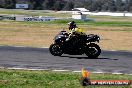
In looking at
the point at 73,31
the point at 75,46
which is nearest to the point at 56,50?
the point at 75,46

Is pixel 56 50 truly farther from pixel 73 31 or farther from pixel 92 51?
pixel 92 51

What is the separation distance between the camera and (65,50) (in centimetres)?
1988

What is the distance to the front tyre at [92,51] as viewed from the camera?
64.5 feet

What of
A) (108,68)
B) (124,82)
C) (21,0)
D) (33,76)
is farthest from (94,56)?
(21,0)

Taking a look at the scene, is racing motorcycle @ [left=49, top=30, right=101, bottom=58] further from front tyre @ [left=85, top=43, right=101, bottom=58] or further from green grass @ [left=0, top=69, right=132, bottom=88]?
green grass @ [left=0, top=69, right=132, bottom=88]

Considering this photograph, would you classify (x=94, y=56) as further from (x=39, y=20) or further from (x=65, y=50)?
(x=39, y=20)

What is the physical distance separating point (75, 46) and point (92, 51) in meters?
0.87

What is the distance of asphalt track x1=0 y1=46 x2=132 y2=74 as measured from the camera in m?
16.1

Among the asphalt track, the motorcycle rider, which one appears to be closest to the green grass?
the asphalt track

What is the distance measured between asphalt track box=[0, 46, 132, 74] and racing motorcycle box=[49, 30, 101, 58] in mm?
278

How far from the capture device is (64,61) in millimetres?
18047

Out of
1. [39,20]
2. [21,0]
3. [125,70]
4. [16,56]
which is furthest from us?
[21,0]

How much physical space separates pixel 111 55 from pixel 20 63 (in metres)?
6.13

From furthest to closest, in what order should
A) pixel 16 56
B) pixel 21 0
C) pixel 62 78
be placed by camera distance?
pixel 21 0 < pixel 16 56 < pixel 62 78
